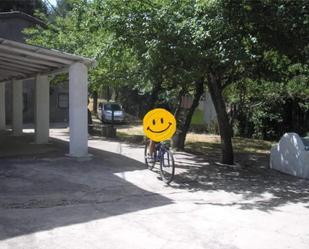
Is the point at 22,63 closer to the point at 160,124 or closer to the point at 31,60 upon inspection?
the point at 31,60

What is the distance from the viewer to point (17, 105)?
1877cm

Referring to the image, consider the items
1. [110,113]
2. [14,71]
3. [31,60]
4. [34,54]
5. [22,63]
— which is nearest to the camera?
[34,54]

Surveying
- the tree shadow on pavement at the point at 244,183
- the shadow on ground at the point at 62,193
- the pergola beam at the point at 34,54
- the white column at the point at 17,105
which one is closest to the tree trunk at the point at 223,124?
the tree shadow on pavement at the point at 244,183

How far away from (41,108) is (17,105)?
341 centimetres

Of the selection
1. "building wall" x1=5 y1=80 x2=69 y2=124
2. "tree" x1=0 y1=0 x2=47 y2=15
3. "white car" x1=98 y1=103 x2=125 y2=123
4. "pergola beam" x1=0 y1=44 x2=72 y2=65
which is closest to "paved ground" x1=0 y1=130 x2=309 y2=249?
"pergola beam" x1=0 y1=44 x2=72 y2=65

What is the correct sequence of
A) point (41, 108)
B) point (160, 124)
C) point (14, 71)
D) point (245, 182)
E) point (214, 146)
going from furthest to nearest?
1. point (214, 146)
2. point (14, 71)
3. point (41, 108)
4. point (245, 182)
5. point (160, 124)

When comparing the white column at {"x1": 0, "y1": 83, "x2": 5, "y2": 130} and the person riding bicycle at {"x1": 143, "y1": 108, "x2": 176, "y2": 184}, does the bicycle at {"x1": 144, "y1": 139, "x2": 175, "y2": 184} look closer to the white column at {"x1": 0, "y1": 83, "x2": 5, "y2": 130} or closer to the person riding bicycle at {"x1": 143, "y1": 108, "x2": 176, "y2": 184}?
the person riding bicycle at {"x1": 143, "y1": 108, "x2": 176, "y2": 184}

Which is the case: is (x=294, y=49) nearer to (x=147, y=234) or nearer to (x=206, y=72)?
(x=206, y=72)

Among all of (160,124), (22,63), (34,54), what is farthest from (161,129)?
(22,63)

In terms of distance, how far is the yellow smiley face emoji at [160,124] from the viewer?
979 cm

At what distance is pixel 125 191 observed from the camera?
8.64 metres

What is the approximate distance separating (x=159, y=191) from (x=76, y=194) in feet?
4.96

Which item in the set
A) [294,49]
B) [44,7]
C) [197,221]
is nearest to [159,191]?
[197,221]

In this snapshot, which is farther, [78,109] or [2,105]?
[2,105]
